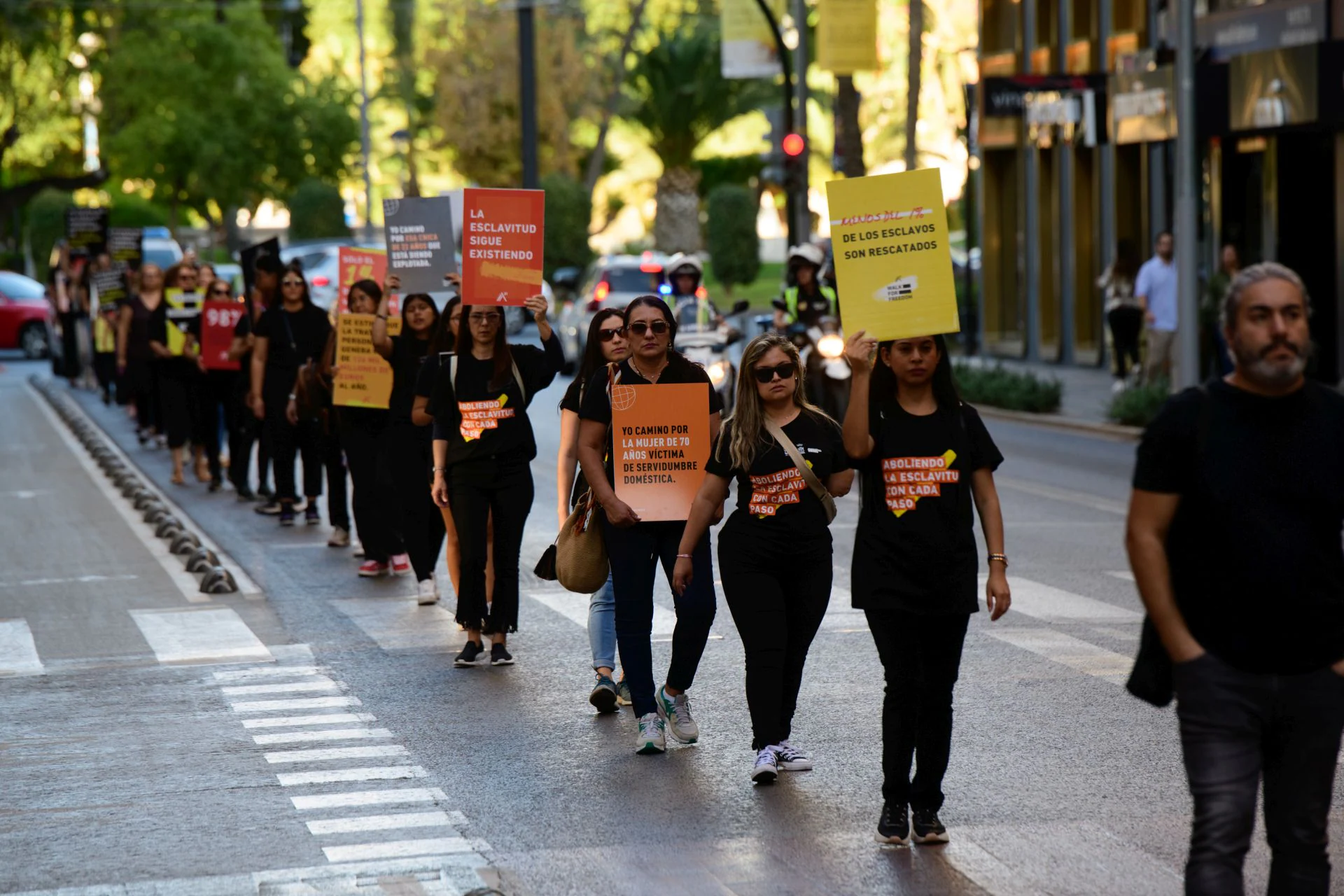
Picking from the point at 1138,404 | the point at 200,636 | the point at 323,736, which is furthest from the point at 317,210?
the point at 323,736

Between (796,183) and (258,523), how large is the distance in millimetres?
18215

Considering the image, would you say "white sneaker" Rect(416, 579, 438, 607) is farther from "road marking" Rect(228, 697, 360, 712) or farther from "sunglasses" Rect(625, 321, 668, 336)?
"sunglasses" Rect(625, 321, 668, 336)

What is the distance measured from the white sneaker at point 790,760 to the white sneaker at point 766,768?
0.10 m

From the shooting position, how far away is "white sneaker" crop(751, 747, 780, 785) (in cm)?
734

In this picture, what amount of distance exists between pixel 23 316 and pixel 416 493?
3227 centimetres

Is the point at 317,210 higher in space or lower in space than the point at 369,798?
higher

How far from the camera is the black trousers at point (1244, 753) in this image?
4.72m

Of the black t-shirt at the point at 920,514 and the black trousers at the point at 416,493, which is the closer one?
the black t-shirt at the point at 920,514

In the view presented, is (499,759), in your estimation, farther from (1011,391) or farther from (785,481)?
(1011,391)

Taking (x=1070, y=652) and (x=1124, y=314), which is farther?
(x=1124, y=314)

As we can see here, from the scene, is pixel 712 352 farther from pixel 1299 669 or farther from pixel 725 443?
pixel 1299 669

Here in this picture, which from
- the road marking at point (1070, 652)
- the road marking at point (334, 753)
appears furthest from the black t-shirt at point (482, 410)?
the road marking at point (1070, 652)

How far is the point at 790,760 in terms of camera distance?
7.55m

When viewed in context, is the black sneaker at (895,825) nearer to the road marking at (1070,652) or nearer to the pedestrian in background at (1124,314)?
the road marking at (1070,652)
